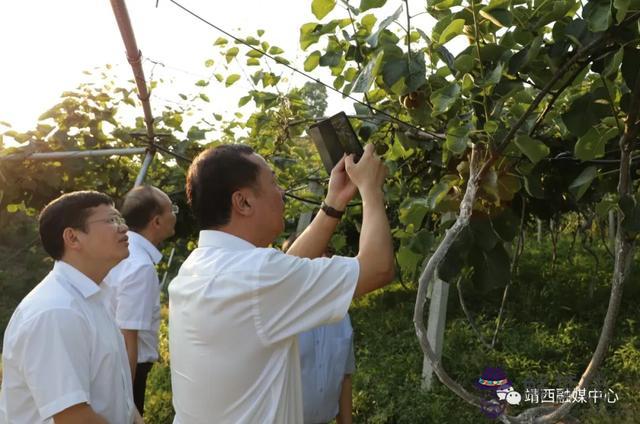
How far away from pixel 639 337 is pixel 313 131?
13.0 feet

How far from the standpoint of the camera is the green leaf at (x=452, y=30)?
146cm

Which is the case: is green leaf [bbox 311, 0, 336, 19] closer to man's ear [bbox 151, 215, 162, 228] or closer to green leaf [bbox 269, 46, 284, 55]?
green leaf [bbox 269, 46, 284, 55]

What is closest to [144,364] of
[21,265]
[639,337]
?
[639,337]

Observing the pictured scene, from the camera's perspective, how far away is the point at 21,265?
41.8ft

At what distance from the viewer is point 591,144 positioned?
1.66 metres

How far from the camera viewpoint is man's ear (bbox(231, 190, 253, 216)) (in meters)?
1.43

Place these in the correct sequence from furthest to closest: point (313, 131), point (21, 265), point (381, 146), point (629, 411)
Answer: point (21, 265) → point (629, 411) → point (381, 146) → point (313, 131)

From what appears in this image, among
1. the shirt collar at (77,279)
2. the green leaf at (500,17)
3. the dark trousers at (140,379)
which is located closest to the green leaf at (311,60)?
the green leaf at (500,17)

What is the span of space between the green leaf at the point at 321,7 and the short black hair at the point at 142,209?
150cm

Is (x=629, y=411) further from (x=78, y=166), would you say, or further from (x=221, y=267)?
(x=78, y=166)

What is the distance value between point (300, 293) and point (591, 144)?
83 cm

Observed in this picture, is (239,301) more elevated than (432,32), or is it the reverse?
(432,32)

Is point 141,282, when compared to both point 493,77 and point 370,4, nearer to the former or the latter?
point 370,4

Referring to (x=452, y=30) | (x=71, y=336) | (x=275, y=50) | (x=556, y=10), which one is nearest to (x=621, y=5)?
(x=556, y=10)
